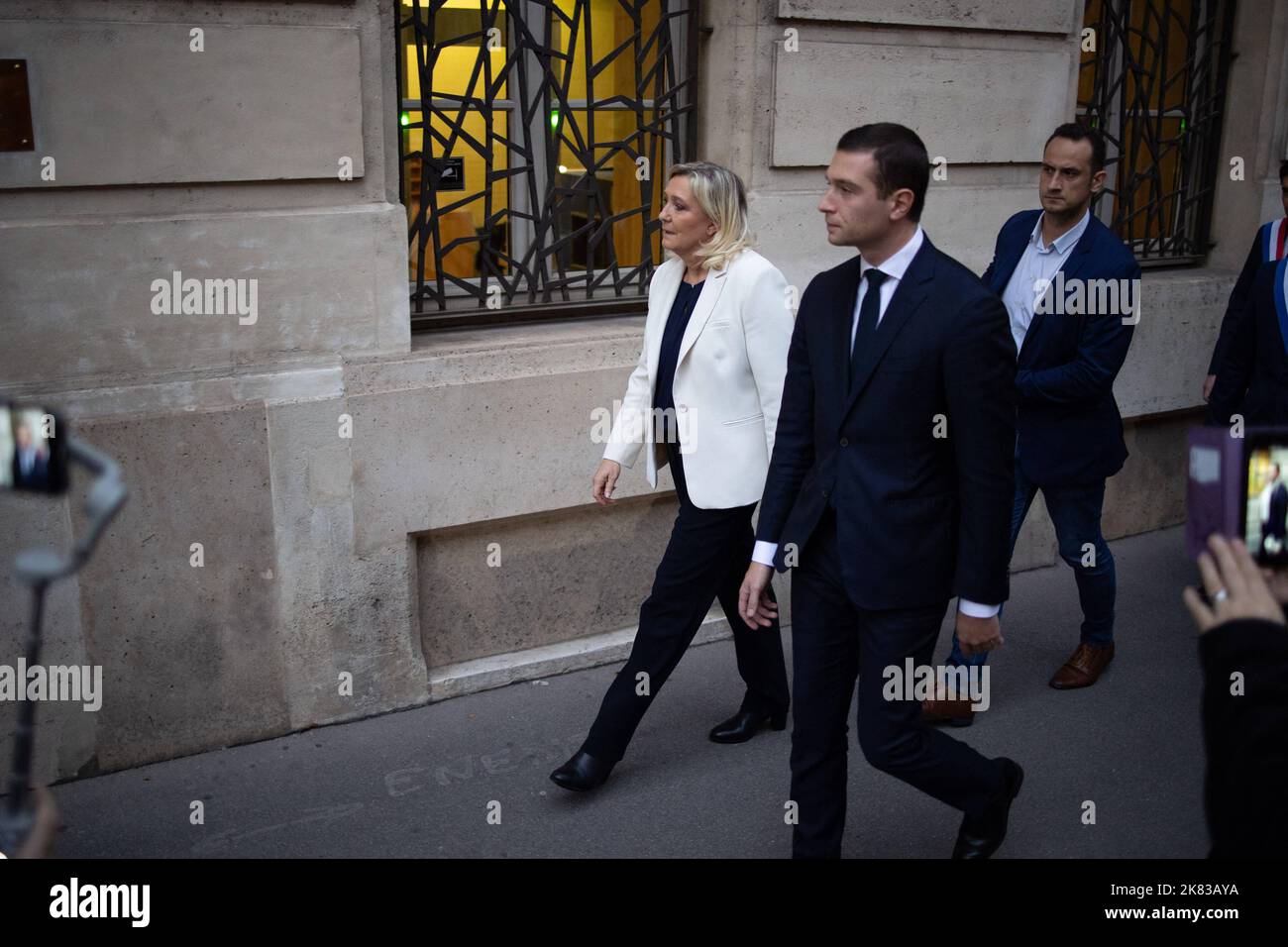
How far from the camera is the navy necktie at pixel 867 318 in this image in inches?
132

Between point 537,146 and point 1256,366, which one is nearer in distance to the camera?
point 1256,366

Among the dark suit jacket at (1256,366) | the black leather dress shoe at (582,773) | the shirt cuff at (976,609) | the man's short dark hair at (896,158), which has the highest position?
the man's short dark hair at (896,158)

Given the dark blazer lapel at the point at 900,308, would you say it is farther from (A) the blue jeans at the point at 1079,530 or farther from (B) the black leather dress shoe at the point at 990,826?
(A) the blue jeans at the point at 1079,530

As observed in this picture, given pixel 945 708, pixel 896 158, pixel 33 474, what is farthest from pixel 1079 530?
pixel 33 474

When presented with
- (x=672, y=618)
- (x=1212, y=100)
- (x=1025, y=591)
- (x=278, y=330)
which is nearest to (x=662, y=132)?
(x=278, y=330)

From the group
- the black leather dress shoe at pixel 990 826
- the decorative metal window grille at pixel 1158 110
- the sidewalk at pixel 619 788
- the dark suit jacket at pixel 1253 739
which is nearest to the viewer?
the dark suit jacket at pixel 1253 739

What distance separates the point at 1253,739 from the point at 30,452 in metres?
1.67

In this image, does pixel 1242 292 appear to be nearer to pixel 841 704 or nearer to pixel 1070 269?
pixel 1070 269

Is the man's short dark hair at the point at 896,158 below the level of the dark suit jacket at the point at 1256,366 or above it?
above

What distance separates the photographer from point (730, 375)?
13.8 feet

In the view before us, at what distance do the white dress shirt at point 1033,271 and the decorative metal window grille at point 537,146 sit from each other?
1614mm

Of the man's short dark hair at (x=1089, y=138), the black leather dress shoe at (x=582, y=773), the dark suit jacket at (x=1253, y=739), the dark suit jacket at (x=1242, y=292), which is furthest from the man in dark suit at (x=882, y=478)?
the dark suit jacket at (x=1242, y=292)

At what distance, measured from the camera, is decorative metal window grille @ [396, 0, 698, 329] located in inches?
204

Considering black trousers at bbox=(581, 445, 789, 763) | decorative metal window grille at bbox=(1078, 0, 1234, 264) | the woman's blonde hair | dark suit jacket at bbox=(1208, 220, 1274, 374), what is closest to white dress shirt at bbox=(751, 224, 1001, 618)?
the woman's blonde hair
